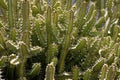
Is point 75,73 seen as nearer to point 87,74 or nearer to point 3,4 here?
point 87,74

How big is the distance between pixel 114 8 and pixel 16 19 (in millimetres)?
939

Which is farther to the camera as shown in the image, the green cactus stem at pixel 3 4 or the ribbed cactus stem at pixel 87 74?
the green cactus stem at pixel 3 4

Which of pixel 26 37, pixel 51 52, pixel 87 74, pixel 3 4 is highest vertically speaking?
pixel 3 4

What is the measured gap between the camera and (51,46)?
1.94 metres

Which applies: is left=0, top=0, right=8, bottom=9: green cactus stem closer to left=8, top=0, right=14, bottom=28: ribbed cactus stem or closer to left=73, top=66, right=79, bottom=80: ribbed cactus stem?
left=8, top=0, right=14, bottom=28: ribbed cactus stem

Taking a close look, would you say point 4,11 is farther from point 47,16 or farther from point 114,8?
point 114,8

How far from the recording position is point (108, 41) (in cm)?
221

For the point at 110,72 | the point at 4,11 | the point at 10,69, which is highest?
the point at 4,11

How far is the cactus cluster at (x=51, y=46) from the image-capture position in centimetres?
186

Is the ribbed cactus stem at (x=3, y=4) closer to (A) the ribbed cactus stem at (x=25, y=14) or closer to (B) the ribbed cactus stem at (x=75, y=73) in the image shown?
(A) the ribbed cactus stem at (x=25, y=14)

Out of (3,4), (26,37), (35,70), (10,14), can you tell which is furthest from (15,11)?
(35,70)

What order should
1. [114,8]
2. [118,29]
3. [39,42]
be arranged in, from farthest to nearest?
[114,8]
[118,29]
[39,42]

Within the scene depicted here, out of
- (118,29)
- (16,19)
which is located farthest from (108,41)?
(16,19)

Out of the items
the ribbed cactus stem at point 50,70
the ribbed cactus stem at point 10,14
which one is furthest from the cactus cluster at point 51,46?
the ribbed cactus stem at point 50,70
